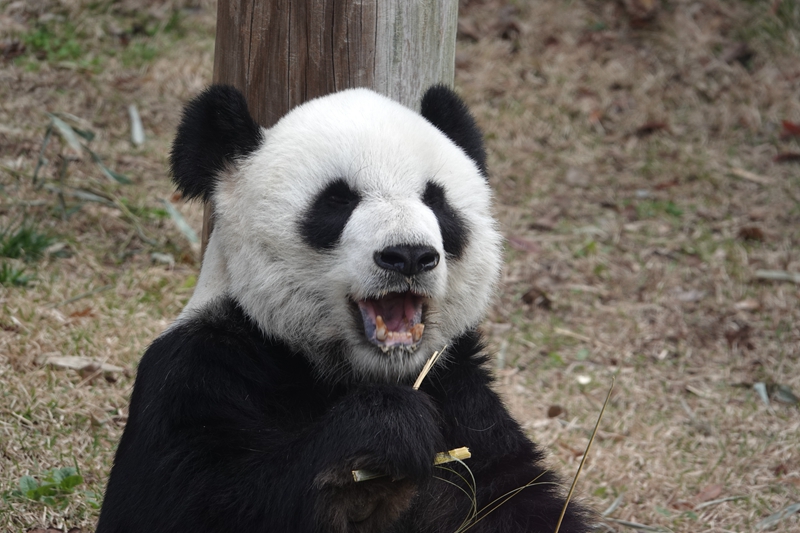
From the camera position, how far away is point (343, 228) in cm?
312

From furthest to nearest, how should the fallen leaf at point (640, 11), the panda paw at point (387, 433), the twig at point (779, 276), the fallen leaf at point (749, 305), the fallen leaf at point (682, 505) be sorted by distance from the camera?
the fallen leaf at point (640, 11)
the twig at point (779, 276)
the fallen leaf at point (749, 305)
the fallen leaf at point (682, 505)
the panda paw at point (387, 433)

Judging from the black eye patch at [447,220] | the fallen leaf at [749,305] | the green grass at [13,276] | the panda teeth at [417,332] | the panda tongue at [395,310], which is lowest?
the fallen leaf at [749,305]

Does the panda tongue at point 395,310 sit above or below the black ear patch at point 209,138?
below

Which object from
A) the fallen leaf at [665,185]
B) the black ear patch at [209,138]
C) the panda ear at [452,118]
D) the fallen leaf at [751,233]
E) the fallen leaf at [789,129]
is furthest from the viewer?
the fallen leaf at [789,129]

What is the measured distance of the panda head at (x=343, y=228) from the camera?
3033mm

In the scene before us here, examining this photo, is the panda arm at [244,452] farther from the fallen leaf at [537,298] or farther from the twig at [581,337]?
the fallen leaf at [537,298]

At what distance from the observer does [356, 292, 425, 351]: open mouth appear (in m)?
3.05

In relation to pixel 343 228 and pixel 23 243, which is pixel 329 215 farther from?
pixel 23 243

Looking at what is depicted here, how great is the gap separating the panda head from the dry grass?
5.29 feet

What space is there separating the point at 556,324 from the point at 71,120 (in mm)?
4531

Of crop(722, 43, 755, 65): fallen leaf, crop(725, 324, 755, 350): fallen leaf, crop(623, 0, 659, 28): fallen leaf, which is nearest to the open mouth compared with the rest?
crop(725, 324, 755, 350): fallen leaf

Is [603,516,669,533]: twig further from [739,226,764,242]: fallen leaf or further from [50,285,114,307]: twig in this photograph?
[739,226,764,242]: fallen leaf

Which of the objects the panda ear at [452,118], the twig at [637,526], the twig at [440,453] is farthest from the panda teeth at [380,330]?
the twig at [637,526]

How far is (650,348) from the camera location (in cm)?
629
